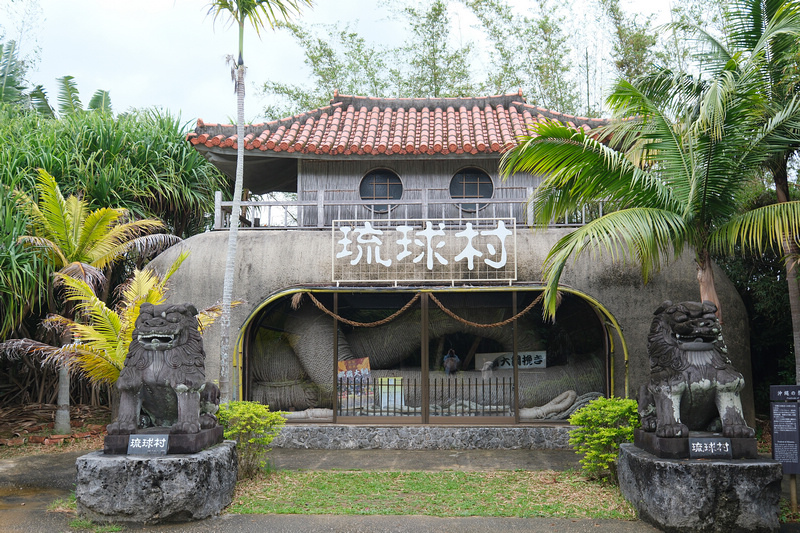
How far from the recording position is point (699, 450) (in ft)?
18.1

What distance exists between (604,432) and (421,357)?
4466 millimetres

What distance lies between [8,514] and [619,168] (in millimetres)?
7348

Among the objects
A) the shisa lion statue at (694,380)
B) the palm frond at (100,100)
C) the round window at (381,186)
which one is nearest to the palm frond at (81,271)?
the round window at (381,186)

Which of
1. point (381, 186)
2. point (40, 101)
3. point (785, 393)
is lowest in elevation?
point (785, 393)

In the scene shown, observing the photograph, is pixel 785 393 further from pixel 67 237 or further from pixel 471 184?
pixel 67 237

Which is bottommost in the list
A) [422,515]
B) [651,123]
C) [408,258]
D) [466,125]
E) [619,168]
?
→ [422,515]

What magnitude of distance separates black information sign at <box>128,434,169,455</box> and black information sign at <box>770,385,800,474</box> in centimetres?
567

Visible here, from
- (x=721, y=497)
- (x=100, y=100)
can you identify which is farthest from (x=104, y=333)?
(x=100, y=100)

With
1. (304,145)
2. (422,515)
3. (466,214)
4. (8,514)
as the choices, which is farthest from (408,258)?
(8,514)

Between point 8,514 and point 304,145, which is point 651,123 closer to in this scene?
point 304,145

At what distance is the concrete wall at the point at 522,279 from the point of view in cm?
935

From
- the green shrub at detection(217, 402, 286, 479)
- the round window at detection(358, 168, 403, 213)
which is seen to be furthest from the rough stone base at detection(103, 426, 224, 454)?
the round window at detection(358, 168, 403, 213)

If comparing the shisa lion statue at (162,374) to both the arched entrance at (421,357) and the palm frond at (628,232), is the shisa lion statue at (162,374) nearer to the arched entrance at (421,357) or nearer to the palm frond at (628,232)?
the arched entrance at (421,357)

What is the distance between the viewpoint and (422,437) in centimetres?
949
